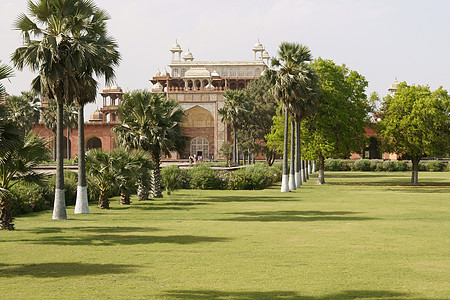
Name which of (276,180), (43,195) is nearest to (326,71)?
(276,180)

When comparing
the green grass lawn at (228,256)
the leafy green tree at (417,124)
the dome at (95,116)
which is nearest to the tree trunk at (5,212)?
the green grass lawn at (228,256)

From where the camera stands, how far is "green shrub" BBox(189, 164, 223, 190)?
42.8m

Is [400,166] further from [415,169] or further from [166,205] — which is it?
[166,205]

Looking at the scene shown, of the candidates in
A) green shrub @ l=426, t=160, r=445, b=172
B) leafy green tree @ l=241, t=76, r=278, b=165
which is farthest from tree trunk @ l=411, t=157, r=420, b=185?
green shrub @ l=426, t=160, r=445, b=172

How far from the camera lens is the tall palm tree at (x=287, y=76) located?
3909cm

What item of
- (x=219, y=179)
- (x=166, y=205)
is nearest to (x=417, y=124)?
(x=219, y=179)

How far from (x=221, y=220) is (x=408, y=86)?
34.0m

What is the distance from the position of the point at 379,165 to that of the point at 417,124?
38201 millimetres

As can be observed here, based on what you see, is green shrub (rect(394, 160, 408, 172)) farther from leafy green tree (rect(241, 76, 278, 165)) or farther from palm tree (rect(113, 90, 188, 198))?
palm tree (rect(113, 90, 188, 198))

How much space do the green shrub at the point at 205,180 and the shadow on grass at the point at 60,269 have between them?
98.7 ft

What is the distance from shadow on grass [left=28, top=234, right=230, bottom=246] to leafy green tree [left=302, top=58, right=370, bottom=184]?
31747mm

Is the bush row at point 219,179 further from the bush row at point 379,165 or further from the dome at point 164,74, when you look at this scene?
the dome at point 164,74

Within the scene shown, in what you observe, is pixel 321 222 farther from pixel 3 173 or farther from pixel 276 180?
pixel 276 180

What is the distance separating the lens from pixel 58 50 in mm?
21188
